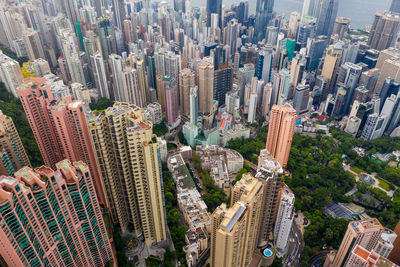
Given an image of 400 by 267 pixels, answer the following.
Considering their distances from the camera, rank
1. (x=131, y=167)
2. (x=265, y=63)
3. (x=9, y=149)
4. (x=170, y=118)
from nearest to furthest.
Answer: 1. (x=131, y=167)
2. (x=9, y=149)
3. (x=170, y=118)
4. (x=265, y=63)

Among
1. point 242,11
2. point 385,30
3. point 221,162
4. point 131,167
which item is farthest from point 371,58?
point 131,167

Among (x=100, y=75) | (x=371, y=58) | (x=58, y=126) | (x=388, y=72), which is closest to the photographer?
(x=58, y=126)

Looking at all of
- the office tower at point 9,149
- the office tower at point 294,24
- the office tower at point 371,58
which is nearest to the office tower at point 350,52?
the office tower at point 371,58

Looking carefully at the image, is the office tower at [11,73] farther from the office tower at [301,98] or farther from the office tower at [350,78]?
the office tower at [350,78]

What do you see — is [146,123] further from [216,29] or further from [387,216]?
[216,29]

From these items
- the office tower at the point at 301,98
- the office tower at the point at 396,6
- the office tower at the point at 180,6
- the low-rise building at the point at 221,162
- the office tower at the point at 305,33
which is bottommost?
the low-rise building at the point at 221,162

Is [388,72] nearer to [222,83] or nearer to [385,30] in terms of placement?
[385,30]

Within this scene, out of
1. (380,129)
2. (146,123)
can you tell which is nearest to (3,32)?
(146,123)
